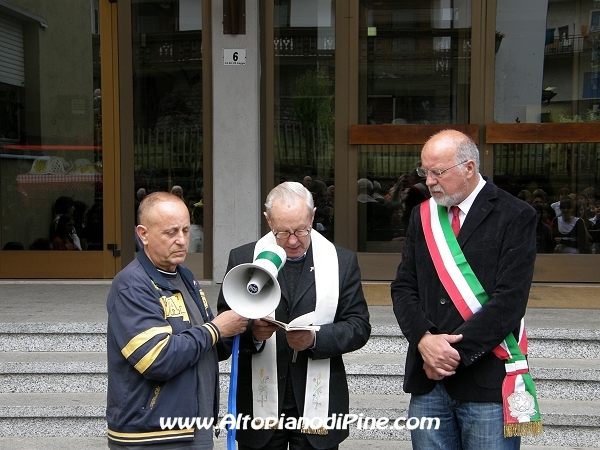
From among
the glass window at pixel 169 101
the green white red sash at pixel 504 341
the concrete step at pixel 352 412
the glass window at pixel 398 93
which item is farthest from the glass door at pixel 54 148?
the green white red sash at pixel 504 341

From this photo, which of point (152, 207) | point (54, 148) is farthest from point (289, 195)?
point (54, 148)

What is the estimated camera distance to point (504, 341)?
328cm

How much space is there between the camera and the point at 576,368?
5.68 m

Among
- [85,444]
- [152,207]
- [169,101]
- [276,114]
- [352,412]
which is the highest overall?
[169,101]

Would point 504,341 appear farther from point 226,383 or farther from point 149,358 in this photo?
point 226,383

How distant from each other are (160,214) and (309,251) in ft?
2.35

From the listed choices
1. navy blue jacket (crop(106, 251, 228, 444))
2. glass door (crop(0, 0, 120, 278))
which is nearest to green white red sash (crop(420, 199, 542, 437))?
navy blue jacket (crop(106, 251, 228, 444))

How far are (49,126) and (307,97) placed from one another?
2717 mm

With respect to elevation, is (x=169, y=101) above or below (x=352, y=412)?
above

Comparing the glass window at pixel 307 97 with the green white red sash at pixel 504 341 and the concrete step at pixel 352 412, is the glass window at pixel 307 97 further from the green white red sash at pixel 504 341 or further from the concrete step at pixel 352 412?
the green white red sash at pixel 504 341

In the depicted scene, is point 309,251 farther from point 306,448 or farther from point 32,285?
point 32,285

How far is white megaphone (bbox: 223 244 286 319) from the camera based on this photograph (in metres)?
3.01

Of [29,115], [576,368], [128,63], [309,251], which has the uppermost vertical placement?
[128,63]

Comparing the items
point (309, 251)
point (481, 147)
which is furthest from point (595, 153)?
point (309, 251)
